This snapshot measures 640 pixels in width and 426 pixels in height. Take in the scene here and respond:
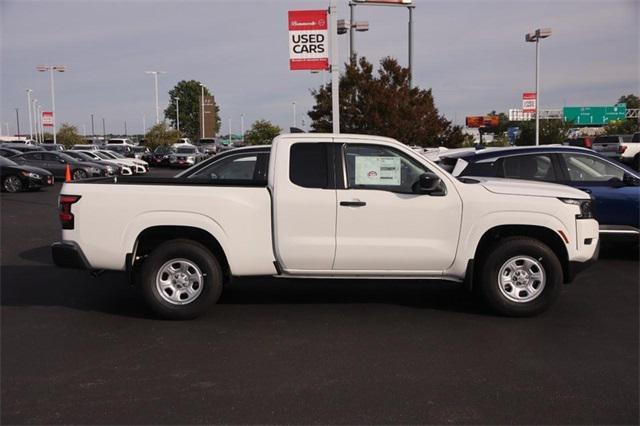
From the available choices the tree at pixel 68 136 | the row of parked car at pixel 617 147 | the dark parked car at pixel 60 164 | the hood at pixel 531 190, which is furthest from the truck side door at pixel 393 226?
the tree at pixel 68 136

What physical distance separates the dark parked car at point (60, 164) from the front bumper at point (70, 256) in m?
20.7

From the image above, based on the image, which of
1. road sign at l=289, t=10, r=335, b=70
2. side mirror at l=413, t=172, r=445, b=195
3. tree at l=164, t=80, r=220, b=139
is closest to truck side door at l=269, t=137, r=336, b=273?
side mirror at l=413, t=172, r=445, b=195

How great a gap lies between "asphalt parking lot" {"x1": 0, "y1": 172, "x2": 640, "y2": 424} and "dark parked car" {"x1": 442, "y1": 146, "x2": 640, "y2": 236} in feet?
4.96

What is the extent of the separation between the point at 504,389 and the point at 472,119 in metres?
94.3

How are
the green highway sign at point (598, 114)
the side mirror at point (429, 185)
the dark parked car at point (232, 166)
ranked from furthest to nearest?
the green highway sign at point (598, 114) → the dark parked car at point (232, 166) → the side mirror at point (429, 185)

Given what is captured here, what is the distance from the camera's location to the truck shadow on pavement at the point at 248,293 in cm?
669

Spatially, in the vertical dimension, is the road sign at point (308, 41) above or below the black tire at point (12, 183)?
above

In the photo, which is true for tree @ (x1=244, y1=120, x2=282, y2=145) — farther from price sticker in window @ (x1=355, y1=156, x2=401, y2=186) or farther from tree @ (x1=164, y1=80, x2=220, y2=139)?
tree @ (x1=164, y1=80, x2=220, y2=139)

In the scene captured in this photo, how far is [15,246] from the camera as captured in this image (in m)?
10.5

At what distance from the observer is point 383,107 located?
20.8m

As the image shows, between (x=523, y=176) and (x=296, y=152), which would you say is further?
(x=523, y=176)

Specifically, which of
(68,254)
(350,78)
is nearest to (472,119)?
(350,78)

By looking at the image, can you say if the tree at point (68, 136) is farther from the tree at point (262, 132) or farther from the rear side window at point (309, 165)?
the rear side window at point (309, 165)

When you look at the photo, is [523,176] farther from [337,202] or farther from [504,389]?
[504,389]
